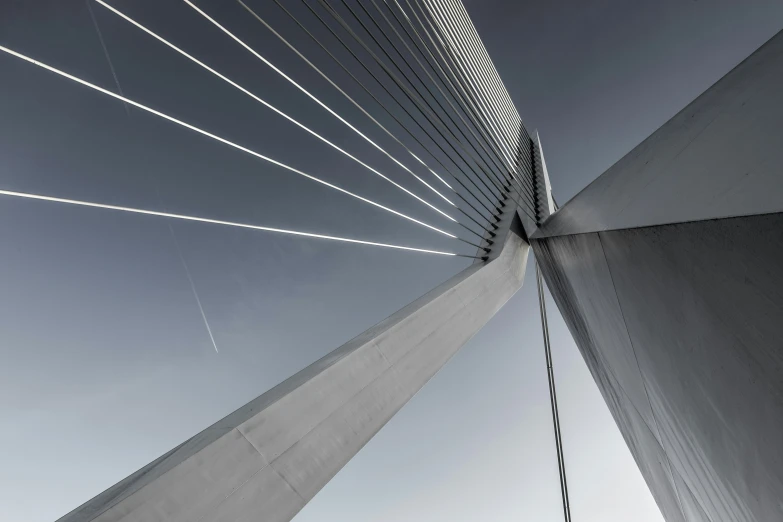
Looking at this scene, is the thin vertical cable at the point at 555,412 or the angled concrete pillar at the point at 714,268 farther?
the thin vertical cable at the point at 555,412

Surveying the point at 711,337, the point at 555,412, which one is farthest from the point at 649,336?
the point at 555,412

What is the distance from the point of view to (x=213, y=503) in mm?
1277

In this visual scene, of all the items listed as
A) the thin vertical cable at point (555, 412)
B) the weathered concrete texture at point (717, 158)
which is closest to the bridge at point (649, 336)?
the weathered concrete texture at point (717, 158)

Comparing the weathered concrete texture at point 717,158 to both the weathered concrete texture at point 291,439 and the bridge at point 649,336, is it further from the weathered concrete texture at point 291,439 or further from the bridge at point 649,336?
the weathered concrete texture at point 291,439

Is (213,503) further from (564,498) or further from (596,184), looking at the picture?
(564,498)

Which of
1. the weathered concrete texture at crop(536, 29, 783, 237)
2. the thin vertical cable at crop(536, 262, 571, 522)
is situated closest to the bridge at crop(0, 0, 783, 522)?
the weathered concrete texture at crop(536, 29, 783, 237)

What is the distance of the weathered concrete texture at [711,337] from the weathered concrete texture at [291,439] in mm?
1118

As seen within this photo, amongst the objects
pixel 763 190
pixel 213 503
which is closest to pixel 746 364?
pixel 763 190

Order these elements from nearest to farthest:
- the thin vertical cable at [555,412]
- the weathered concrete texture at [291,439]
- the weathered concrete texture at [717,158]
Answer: the weathered concrete texture at [717,158] < the weathered concrete texture at [291,439] < the thin vertical cable at [555,412]

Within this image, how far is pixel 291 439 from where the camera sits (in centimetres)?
155

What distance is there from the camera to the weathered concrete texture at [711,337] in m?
1.06

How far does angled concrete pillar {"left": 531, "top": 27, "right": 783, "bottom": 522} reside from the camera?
3.34ft

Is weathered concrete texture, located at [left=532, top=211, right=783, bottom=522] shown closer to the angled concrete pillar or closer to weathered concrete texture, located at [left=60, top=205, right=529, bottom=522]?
the angled concrete pillar

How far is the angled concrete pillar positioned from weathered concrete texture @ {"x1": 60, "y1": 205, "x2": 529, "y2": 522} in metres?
1.12
